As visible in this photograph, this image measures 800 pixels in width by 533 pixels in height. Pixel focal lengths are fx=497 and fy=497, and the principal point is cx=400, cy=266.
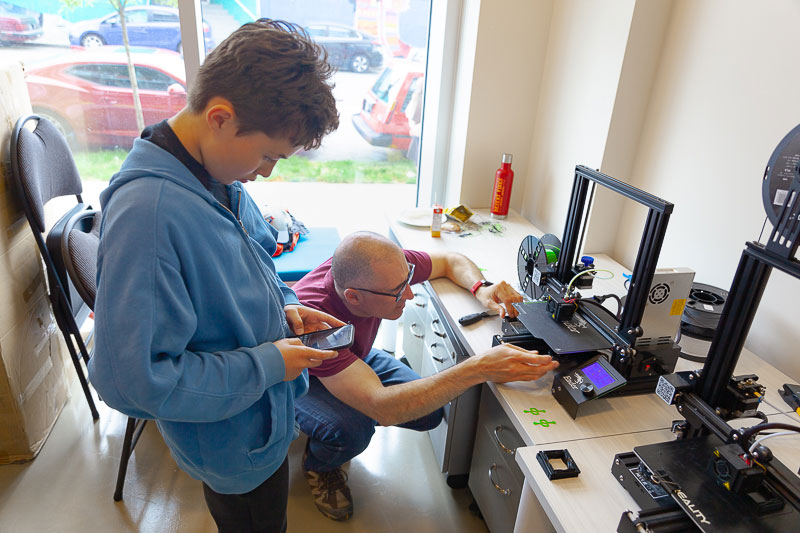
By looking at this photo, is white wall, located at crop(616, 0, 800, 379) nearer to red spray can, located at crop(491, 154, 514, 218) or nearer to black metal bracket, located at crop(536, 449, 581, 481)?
red spray can, located at crop(491, 154, 514, 218)

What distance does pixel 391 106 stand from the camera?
274cm

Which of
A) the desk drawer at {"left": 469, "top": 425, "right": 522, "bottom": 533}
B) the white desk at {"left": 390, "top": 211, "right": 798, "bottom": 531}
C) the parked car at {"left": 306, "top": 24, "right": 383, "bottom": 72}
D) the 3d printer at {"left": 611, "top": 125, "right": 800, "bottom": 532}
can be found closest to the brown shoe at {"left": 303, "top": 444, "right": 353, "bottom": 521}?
the desk drawer at {"left": 469, "top": 425, "right": 522, "bottom": 533}

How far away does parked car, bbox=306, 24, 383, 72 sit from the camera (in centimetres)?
246

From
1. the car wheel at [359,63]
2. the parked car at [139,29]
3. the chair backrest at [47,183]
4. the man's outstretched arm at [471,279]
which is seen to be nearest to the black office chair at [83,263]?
the chair backrest at [47,183]

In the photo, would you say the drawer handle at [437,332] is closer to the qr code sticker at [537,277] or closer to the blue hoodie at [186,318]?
the qr code sticker at [537,277]

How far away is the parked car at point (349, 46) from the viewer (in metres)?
2.46

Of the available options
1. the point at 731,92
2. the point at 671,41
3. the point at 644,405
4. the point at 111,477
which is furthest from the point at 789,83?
the point at 111,477

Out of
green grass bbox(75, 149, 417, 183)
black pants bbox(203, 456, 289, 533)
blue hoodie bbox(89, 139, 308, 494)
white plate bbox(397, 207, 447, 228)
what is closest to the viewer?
blue hoodie bbox(89, 139, 308, 494)

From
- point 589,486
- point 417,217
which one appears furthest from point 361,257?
point 417,217

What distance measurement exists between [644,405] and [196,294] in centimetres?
105

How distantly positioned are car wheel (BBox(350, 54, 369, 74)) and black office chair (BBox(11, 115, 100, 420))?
4.46ft

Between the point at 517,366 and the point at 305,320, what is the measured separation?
53 cm

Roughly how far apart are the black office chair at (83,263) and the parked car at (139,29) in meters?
0.97

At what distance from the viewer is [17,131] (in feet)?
5.33
